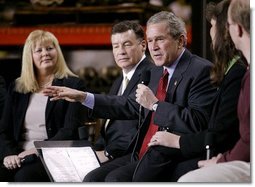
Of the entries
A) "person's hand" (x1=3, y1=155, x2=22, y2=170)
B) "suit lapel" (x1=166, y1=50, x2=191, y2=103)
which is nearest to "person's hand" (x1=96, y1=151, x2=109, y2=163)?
"person's hand" (x1=3, y1=155, x2=22, y2=170)

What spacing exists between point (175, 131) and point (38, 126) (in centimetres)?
81

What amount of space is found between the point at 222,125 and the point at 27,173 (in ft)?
3.38

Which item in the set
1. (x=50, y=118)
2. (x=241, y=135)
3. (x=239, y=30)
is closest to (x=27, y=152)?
(x=50, y=118)

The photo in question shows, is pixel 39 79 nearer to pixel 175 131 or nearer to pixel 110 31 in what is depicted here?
pixel 110 31

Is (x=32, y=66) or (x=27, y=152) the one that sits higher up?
(x=32, y=66)

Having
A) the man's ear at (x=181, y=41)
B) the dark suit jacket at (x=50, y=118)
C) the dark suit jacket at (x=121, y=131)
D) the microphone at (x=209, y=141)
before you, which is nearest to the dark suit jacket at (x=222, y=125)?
the microphone at (x=209, y=141)

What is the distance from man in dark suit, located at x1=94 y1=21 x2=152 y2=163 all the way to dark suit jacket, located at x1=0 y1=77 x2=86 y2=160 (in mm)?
169

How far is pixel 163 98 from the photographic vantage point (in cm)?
323

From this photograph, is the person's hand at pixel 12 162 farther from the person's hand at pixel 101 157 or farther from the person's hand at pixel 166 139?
the person's hand at pixel 166 139

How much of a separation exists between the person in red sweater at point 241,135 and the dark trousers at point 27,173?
0.81 meters

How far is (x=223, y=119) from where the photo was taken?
3010 millimetres

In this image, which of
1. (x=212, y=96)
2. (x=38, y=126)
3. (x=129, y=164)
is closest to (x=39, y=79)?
(x=38, y=126)

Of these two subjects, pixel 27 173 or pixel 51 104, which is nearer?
pixel 27 173

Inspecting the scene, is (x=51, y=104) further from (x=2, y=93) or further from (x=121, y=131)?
(x=121, y=131)
